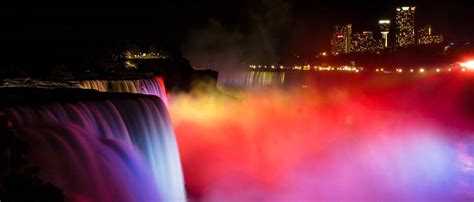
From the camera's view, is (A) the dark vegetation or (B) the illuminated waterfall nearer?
(A) the dark vegetation

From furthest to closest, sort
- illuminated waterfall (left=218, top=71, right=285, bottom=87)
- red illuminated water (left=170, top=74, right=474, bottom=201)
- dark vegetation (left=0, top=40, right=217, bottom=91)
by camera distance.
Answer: illuminated waterfall (left=218, top=71, right=285, bottom=87) < dark vegetation (left=0, top=40, right=217, bottom=91) < red illuminated water (left=170, top=74, right=474, bottom=201)

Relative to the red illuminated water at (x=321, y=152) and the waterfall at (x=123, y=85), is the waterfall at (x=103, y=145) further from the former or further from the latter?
the waterfall at (x=123, y=85)

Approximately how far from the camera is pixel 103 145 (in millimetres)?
5633

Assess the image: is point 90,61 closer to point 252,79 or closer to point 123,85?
point 123,85

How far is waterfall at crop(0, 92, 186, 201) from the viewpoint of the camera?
4.67m

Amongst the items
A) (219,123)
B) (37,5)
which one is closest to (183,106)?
(219,123)

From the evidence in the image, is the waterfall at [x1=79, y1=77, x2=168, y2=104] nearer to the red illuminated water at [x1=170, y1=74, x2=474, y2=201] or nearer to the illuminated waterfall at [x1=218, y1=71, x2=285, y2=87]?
the red illuminated water at [x1=170, y1=74, x2=474, y2=201]

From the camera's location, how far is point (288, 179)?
11641 mm

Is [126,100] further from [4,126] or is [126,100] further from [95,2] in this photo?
[95,2]

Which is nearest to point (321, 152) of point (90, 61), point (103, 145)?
point (103, 145)

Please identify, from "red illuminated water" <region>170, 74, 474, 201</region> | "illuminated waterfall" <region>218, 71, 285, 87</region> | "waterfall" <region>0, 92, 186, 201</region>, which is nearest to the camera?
"waterfall" <region>0, 92, 186, 201</region>

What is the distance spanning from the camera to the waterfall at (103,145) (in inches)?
184

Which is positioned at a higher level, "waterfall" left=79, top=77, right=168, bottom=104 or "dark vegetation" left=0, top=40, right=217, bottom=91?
"dark vegetation" left=0, top=40, right=217, bottom=91

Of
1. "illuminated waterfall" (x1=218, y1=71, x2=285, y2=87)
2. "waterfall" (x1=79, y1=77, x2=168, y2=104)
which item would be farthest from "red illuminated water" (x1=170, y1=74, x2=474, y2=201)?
"illuminated waterfall" (x1=218, y1=71, x2=285, y2=87)
